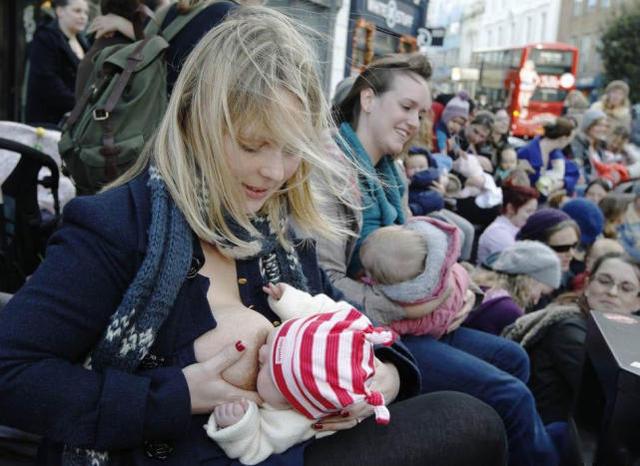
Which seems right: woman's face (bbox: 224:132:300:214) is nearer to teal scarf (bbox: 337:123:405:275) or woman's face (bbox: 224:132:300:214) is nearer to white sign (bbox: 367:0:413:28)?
teal scarf (bbox: 337:123:405:275)

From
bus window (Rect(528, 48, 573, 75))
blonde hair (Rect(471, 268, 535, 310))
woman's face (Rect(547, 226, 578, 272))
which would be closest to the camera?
blonde hair (Rect(471, 268, 535, 310))

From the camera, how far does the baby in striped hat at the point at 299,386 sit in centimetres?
127

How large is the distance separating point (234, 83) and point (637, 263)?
2538 millimetres

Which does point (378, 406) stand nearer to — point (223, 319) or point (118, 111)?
point (223, 319)

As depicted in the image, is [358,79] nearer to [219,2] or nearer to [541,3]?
[219,2]

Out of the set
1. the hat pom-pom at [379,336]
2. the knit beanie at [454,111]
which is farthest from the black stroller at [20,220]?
the knit beanie at [454,111]

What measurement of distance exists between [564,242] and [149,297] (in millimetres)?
3066

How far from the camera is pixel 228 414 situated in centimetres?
128

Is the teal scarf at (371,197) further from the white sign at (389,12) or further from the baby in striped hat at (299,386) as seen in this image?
the white sign at (389,12)

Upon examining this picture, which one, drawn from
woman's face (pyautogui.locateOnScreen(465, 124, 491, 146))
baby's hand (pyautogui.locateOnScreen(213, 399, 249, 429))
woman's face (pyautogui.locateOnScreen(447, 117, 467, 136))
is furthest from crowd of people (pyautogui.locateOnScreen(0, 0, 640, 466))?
woman's face (pyautogui.locateOnScreen(465, 124, 491, 146))

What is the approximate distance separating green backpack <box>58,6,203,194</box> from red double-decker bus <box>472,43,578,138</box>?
2007cm

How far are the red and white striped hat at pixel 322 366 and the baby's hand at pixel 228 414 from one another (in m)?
0.09

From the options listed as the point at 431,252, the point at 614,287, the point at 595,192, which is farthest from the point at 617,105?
the point at 431,252

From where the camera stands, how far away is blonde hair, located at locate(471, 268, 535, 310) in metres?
3.14
